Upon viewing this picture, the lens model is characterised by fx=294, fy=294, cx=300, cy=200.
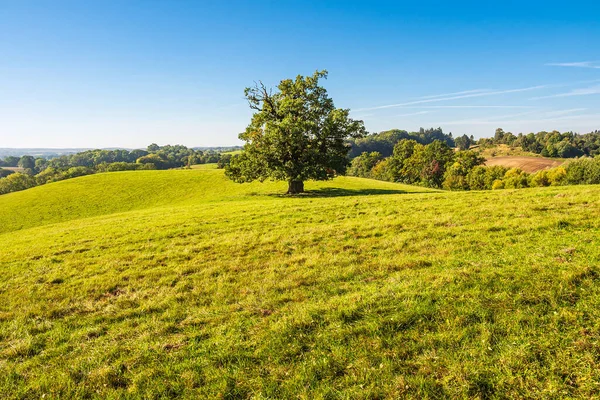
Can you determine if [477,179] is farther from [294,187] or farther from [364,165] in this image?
[294,187]

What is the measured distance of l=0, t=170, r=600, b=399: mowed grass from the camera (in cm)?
558

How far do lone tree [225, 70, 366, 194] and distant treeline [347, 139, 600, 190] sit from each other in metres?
71.5

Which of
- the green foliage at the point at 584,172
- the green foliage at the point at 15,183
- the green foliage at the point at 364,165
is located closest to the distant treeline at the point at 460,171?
the green foliage at the point at 584,172

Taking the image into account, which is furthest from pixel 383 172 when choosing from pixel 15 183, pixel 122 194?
pixel 15 183

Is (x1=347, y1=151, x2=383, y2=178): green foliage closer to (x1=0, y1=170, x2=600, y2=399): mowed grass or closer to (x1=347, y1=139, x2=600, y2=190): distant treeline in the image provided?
(x1=347, y1=139, x2=600, y2=190): distant treeline

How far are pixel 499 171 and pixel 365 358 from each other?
4559 inches

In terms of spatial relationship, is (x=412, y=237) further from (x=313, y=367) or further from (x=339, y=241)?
(x=313, y=367)

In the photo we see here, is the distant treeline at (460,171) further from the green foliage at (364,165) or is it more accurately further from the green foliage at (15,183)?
the green foliage at (15,183)

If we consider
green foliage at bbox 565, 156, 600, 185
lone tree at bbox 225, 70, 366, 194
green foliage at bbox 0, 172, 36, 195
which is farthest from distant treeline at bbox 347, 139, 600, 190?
green foliage at bbox 0, 172, 36, 195

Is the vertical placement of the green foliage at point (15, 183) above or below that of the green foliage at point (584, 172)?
below

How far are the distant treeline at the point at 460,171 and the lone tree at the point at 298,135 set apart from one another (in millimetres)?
71549

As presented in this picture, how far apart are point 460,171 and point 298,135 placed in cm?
8945

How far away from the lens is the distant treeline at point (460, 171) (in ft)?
274

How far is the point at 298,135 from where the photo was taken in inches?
1441
